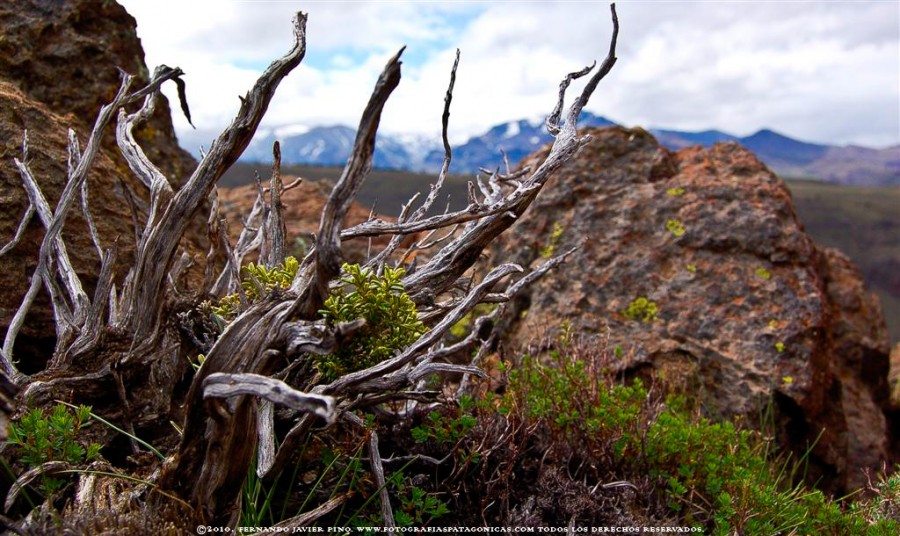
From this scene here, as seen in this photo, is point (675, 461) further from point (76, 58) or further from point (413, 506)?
point (76, 58)

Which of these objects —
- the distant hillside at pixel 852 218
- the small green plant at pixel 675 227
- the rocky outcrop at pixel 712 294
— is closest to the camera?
the rocky outcrop at pixel 712 294

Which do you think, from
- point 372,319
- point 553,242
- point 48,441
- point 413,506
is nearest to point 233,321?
point 372,319

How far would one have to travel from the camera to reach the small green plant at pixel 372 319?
7.32 feet

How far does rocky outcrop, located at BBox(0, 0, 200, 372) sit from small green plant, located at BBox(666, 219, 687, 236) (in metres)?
4.04

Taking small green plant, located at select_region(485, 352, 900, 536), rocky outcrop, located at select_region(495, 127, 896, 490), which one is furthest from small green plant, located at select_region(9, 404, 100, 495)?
rocky outcrop, located at select_region(495, 127, 896, 490)

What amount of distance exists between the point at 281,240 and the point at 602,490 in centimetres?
189

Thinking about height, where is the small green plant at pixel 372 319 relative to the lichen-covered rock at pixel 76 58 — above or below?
below

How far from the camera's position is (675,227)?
594cm

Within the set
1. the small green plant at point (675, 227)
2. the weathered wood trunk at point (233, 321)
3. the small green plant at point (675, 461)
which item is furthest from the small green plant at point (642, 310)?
the weathered wood trunk at point (233, 321)

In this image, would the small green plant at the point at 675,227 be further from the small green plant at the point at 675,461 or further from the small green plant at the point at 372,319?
the small green plant at the point at 372,319

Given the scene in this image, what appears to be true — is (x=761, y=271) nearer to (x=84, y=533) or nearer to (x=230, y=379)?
(x=230, y=379)

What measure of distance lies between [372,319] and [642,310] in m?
3.77

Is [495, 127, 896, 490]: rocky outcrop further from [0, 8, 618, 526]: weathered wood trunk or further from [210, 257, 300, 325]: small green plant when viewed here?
[210, 257, 300, 325]: small green plant

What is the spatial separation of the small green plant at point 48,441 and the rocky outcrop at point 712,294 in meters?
2.93
